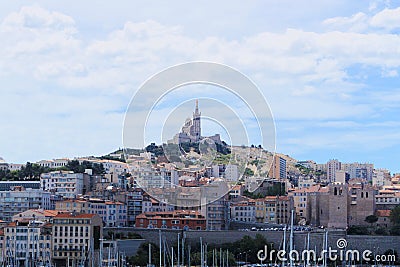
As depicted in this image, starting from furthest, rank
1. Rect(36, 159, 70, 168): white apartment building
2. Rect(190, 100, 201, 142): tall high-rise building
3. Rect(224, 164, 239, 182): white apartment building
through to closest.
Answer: Rect(36, 159, 70, 168): white apartment building, Rect(224, 164, 239, 182): white apartment building, Rect(190, 100, 201, 142): tall high-rise building

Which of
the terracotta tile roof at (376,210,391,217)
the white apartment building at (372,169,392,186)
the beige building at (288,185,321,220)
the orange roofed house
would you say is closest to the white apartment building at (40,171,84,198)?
the orange roofed house

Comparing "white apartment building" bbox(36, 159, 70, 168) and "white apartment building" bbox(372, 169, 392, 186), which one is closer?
"white apartment building" bbox(36, 159, 70, 168)

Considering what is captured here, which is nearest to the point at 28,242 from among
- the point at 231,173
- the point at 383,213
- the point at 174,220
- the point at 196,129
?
the point at 174,220

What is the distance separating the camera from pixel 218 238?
112 feet

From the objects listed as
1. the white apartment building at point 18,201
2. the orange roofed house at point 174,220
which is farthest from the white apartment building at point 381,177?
the white apartment building at point 18,201

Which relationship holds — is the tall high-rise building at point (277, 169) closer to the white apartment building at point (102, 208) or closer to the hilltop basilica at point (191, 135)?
the hilltop basilica at point (191, 135)

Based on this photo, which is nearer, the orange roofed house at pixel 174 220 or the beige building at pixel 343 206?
the orange roofed house at pixel 174 220

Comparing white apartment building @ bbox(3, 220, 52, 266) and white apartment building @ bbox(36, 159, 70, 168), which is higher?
white apartment building @ bbox(36, 159, 70, 168)

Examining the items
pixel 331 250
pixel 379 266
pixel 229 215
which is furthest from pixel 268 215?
pixel 379 266

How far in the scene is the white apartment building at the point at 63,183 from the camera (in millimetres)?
45562

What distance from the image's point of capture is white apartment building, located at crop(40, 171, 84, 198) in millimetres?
45562

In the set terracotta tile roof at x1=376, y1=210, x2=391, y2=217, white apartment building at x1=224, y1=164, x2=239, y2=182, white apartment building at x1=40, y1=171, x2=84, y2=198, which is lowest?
terracotta tile roof at x1=376, y1=210, x2=391, y2=217

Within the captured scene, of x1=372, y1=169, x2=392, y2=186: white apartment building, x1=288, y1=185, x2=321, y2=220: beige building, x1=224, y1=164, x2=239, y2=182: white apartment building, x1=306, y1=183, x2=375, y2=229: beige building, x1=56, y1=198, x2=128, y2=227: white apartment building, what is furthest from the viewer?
x1=372, y1=169, x2=392, y2=186: white apartment building

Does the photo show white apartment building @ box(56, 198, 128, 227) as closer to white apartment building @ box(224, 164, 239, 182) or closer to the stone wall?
the stone wall
